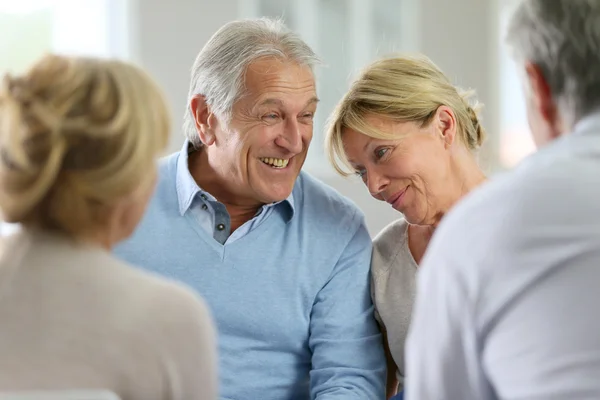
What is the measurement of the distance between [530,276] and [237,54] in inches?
49.1

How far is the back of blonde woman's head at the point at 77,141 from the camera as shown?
1145 millimetres

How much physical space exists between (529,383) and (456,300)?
0.48 feet

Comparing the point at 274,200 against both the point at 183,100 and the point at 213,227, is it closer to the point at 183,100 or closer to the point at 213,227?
the point at 213,227

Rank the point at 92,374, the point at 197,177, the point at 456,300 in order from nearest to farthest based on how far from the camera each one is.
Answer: the point at 92,374
the point at 456,300
the point at 197,177

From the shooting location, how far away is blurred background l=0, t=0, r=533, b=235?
4.96m

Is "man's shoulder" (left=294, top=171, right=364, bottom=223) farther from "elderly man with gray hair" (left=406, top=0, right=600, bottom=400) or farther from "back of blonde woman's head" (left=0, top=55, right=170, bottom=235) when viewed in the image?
"back of blonde woman's head" (left=0, top=55, right=170, bottom=235)

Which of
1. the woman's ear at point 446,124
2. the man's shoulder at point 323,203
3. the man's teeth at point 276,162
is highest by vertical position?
the woman's ear at point 446,124

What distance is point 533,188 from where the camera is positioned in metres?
1.16

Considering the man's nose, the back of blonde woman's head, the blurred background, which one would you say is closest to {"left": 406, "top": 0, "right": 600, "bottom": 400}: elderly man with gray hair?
the back of blonde woman's head

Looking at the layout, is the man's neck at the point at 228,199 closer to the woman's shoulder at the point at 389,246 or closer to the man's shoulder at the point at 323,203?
the man's shoulder at the point at 323,203

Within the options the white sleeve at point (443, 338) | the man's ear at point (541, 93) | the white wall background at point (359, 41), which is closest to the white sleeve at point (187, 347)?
the white sleeve at point (443, 338)

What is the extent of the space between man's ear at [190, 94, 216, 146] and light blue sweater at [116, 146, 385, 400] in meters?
0.10

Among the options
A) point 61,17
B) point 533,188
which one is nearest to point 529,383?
point 533,188

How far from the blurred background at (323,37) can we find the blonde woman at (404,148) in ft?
7.73
